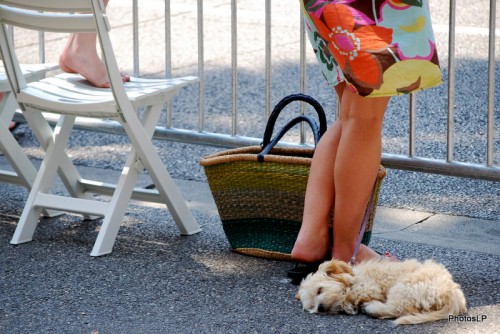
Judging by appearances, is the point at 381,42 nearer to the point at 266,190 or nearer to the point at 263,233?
the point at 266,190

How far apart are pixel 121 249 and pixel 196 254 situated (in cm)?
33

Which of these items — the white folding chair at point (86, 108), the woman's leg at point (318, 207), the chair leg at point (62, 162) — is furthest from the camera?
the chair leg at point (62, 162)

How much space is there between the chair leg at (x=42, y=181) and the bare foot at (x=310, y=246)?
1.26 metres

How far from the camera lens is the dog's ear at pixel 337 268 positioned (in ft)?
11.1

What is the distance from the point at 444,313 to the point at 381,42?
917 millimetres

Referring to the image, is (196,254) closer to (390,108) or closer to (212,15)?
(390,108)

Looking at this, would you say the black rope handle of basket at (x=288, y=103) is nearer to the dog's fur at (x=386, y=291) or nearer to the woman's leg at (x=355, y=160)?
the woman's leg at (x=355, y=160)

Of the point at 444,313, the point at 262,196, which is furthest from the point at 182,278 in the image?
the point at 444,313

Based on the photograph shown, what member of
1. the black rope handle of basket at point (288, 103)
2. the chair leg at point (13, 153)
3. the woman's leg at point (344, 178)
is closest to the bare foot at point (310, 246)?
the woman's leg at point (344, 178)

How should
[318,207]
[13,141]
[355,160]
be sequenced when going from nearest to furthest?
[355,160], [318,207], [13,141]

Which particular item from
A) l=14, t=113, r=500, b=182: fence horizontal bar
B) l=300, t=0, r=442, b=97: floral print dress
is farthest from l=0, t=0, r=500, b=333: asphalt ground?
l=300, t=0, r=442, b=97: floral print dress

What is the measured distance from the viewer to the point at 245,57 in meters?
7.79

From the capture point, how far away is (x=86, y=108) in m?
3.95

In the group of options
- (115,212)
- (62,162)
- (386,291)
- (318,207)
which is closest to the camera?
(386,291)
